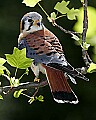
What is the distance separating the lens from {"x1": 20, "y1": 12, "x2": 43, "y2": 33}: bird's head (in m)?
0.86

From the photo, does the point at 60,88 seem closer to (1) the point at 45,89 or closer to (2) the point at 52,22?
(2) the point at 52,22

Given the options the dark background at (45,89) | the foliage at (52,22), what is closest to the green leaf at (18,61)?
the foliage at (52,22)

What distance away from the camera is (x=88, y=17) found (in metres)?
0.85

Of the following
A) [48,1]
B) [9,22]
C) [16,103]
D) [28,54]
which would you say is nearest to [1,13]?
[9,22]

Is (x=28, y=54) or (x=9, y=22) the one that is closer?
(x=28, y=54)

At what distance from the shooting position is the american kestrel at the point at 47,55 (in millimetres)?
848

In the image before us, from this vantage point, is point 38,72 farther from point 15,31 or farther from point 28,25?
point 15,31

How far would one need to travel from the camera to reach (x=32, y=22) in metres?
0.87

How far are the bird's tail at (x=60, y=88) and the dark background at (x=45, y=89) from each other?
6.41 ft

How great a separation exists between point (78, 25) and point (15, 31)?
210 cm

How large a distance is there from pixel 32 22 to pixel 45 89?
2269 millimetres

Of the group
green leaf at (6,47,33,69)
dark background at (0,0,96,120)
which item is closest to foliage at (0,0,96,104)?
green leaf at (6,47,33,69)

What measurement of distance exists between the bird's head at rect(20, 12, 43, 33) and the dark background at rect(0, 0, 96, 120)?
192 cm

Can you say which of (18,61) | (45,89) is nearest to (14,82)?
(18,61)
